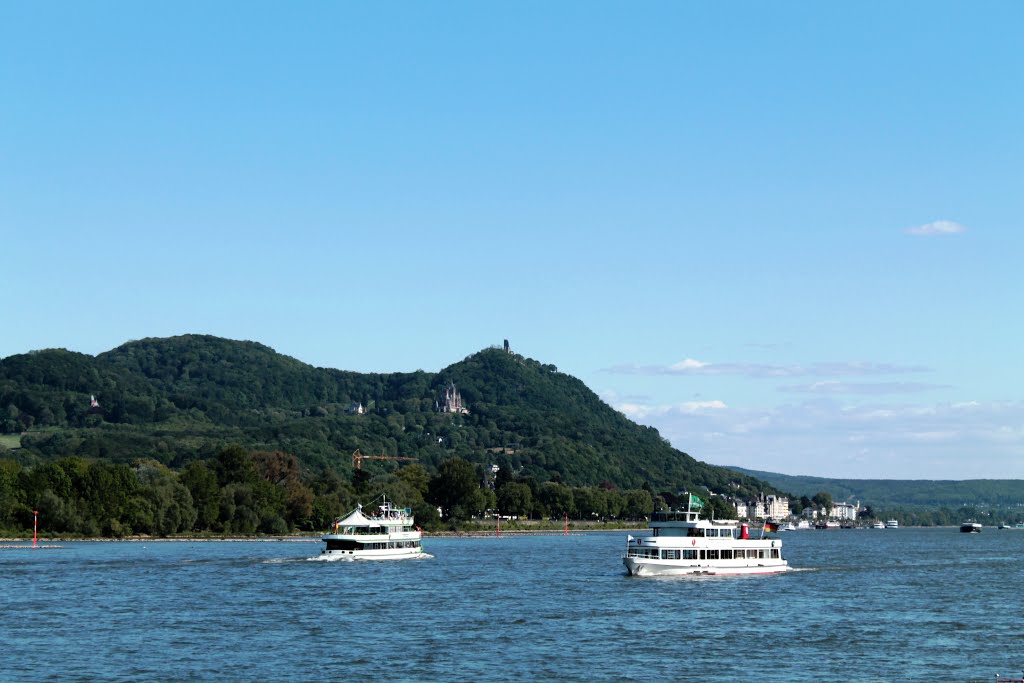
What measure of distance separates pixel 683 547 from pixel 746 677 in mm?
63703

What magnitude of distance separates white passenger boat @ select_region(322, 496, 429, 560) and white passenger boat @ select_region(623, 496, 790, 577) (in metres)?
39.3

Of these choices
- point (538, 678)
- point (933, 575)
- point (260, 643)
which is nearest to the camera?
point (538, 678)

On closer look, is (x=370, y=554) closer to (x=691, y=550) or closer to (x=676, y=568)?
(x=676, y=568)

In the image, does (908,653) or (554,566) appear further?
(554,566)

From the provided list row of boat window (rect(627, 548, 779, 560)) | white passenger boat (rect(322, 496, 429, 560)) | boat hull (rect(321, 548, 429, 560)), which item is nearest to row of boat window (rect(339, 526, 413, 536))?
white passenger boat (rect(322, 496, 429, 560))

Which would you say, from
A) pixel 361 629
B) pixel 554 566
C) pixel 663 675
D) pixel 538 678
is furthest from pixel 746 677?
pixel 554 566

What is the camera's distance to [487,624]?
86.1 m

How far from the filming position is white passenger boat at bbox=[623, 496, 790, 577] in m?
127

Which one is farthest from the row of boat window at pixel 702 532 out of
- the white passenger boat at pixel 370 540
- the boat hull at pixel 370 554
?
the white passenger boat at pixel 370 540

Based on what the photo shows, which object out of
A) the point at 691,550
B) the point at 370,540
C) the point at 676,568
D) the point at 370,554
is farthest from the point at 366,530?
the point at 691,550

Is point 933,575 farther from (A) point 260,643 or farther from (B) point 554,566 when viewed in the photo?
(A) point 260,643

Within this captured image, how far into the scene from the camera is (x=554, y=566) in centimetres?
15525

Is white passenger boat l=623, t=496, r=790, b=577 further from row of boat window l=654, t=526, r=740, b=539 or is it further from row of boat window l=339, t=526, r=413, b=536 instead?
row of boat window l=339, t=526, r=413, b=536

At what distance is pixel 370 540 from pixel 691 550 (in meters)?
47.2
